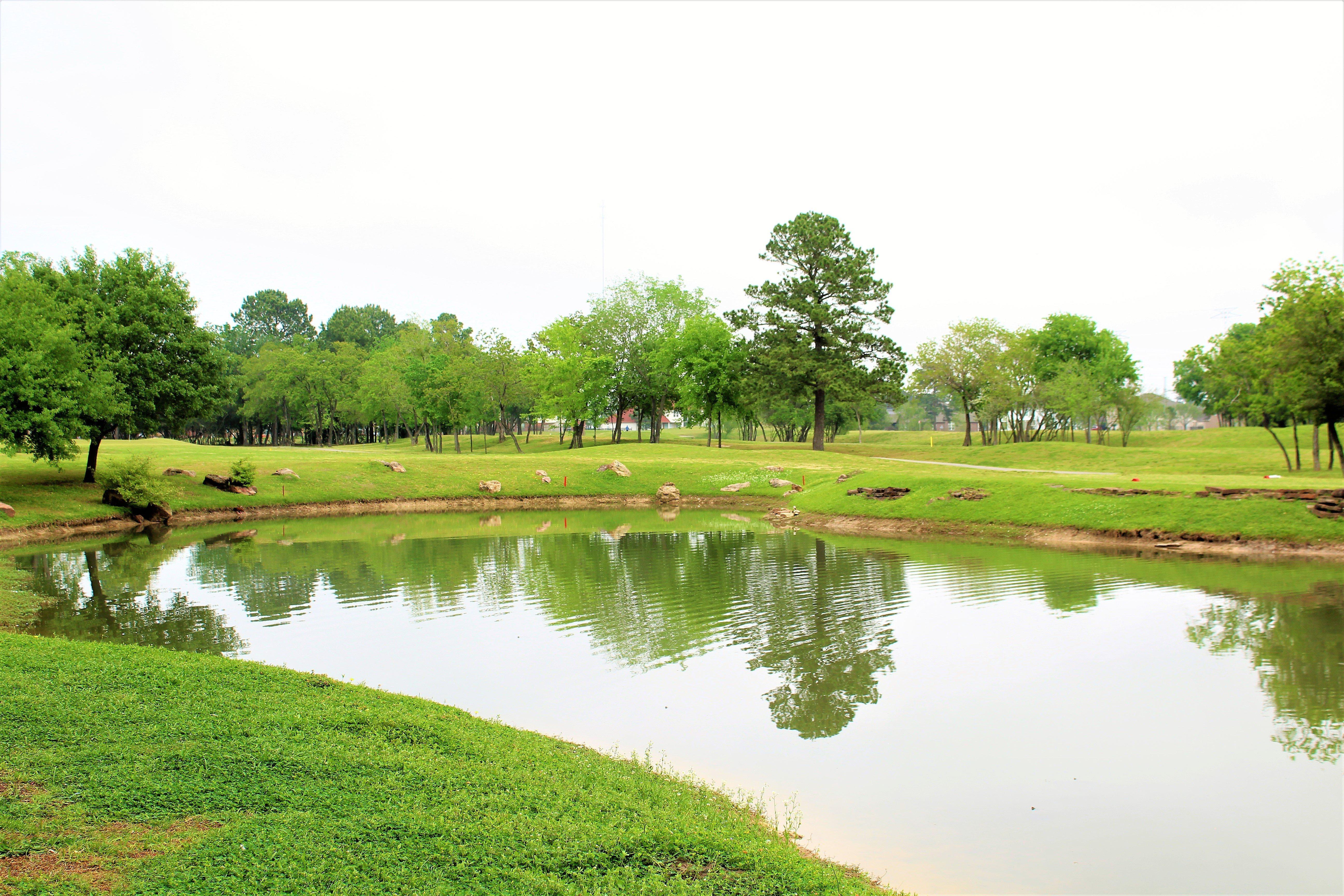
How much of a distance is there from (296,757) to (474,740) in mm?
1782

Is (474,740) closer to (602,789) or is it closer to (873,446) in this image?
(602,789)

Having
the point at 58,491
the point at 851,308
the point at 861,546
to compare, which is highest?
the point at 851,308

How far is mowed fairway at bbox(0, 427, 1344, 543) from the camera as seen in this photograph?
27.8 metres

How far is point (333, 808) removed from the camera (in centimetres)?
669

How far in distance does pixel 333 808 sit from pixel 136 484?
35858 millimetres

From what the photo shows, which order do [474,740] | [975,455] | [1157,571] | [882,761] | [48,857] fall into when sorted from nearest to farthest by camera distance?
[48,857]
[474,740]
[882,761]
[1157,571]
[975,455]

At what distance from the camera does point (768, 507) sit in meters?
44.1

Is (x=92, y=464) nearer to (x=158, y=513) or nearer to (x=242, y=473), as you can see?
(x=158, y=513)

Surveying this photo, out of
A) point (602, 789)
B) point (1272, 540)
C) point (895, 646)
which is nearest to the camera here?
point (602, 789)

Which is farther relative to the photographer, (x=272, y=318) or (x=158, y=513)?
(x=272, y=318)

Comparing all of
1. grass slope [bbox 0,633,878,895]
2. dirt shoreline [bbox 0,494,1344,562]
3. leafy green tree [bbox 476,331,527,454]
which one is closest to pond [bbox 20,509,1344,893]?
grass slope [bbox 0,633,878,895]

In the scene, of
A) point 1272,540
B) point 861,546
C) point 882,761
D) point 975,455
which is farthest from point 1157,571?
point 975,455

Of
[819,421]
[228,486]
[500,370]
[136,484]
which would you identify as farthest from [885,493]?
[500,370]

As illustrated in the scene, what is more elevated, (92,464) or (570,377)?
(570,377)
